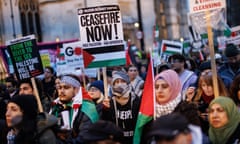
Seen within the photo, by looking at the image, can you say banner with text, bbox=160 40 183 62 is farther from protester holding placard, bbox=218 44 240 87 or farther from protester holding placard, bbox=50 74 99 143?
protester holding placard, bbox=50 74 99 143

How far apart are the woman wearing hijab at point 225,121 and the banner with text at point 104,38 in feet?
8.71

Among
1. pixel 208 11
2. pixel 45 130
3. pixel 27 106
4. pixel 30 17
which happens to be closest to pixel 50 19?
pixel 30 17

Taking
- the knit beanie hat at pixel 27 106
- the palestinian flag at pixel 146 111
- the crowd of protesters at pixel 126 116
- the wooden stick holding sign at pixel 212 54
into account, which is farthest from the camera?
the wooden stick holding sign at pixel 212 54

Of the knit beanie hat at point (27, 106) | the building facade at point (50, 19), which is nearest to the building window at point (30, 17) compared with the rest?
the building facade at point (50, 19)

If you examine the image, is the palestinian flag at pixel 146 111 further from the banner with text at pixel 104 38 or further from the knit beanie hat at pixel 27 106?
the banner with text at pixel 104 38

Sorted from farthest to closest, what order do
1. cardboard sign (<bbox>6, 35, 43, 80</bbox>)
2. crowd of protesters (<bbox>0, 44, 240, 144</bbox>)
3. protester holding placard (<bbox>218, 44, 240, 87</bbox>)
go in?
protester holding placard (<bbox>218, 44, 240, 87</bbox>)
cardboard sign (<bbox>6, 35, 43, 80</bbox>)
crowd of protesters (<bbox>0, 44, 240, 144</bbox>)

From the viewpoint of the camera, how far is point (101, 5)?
7.20 metres

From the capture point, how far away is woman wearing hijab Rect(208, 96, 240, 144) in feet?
14.4

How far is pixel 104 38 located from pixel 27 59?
4.20 ft

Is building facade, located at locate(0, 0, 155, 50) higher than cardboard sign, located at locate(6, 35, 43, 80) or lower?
higher

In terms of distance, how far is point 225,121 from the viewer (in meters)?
4.40

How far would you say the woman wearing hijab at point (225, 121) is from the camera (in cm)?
440

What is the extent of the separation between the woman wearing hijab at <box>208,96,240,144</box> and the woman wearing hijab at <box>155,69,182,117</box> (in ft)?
1.54

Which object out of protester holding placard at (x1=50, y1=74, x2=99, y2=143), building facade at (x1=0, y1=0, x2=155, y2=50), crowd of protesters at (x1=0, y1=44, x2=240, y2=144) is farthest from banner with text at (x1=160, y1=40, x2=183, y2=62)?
building facade at (x1=0, y1=0, x2=155, y2=50)
